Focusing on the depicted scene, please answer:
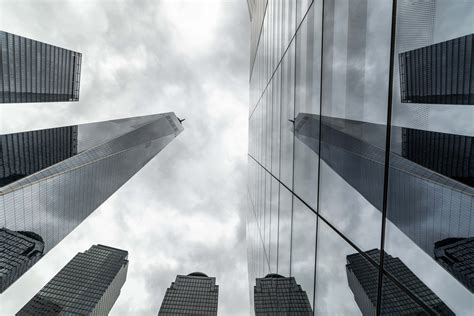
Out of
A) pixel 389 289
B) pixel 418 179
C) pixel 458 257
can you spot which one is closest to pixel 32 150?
pixel 389 289

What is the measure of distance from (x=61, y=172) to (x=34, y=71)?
40.7m

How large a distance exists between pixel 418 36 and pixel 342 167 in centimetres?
392

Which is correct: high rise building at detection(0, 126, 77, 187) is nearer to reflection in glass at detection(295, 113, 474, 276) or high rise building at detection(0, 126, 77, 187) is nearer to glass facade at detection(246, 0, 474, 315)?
glass facade at detection(246, 0, 474, 315)

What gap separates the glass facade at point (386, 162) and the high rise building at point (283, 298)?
0.69 metres

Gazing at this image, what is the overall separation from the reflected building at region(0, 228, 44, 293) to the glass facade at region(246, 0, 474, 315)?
97891 mm

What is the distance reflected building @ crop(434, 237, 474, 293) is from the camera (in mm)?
3822

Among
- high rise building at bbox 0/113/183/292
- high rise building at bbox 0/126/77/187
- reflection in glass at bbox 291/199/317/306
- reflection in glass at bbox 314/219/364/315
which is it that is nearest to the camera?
reflection in glass at bbox 314/219/364/315

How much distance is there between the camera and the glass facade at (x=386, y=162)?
412 cm

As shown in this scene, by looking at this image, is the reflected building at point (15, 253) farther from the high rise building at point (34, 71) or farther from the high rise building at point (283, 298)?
the high rise building at point (283, 298)

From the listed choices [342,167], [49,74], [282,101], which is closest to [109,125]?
[49,74]

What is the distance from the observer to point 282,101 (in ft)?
59.3

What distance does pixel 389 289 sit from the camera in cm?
564

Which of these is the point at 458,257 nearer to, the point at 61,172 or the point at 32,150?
the point at 61,172

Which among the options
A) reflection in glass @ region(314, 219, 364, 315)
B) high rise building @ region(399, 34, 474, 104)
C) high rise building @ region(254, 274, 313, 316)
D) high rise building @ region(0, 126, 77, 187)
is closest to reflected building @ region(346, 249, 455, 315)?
reflection in glass @ region(314, 219, 364, 315)
